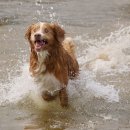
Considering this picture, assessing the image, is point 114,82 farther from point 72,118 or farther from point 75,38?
point 75,38

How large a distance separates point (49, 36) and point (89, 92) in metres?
1.54

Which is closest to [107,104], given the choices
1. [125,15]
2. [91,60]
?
[91,60]

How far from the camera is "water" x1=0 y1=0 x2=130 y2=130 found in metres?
7.77

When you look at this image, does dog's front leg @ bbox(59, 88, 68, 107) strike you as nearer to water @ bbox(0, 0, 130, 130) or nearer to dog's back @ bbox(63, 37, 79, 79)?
water @ bbox(0, 0, 130, 130)

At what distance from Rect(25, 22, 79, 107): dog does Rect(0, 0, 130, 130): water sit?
246mm

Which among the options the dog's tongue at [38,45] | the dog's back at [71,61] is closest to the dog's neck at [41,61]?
the dog's tongue at [38,45]

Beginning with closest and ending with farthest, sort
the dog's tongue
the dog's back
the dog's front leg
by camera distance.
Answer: the dog's tongue < the dog's front leg < the dog's back

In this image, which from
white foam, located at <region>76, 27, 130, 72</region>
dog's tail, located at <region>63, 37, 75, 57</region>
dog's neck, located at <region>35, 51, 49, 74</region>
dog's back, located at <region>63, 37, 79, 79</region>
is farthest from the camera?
white foam, located at <region>76, 27, 130, 72</region>

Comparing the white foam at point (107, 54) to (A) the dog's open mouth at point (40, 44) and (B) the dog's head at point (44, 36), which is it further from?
(A) the dog's open mouth at point (40, 44)

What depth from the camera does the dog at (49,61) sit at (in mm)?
7773

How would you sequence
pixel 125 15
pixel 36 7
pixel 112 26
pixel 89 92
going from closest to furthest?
pixel 89 92 < pixel 112 26 < pixel 125 15 < pixel 36 7

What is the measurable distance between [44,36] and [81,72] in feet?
6.44

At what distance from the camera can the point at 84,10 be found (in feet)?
52.3

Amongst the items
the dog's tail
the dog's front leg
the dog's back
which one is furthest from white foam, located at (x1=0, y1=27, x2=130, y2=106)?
the dog's tail
